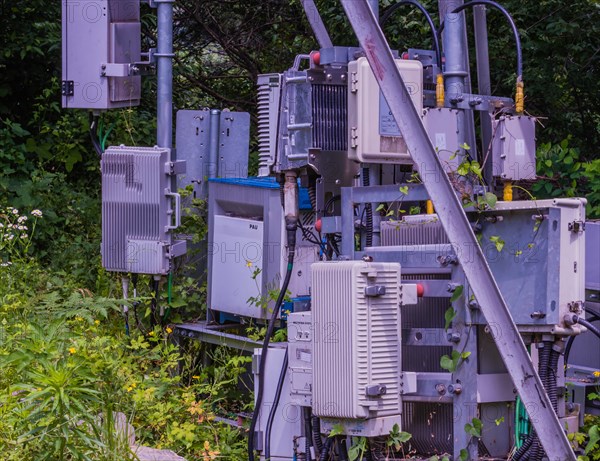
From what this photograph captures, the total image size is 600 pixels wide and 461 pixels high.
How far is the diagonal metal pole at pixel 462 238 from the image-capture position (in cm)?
362

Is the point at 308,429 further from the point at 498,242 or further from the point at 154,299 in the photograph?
the point at 154,299

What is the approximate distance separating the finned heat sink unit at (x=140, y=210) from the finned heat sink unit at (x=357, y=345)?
67.2 inches

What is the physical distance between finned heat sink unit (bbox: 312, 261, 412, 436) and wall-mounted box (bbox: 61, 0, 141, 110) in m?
2.43

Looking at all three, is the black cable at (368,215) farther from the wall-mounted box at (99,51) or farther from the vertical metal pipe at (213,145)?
the wall-mounted box at (99,51)

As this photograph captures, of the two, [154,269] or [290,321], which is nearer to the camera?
[290,321]

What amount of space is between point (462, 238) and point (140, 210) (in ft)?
7.80

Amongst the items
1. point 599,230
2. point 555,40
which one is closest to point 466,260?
point 599,230

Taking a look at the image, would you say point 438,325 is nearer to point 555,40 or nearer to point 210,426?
point 210,426

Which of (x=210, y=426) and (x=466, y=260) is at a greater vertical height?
(x=466, y=260)

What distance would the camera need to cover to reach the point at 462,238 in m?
3.69

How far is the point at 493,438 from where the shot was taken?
13.4 feet

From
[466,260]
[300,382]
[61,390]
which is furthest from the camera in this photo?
[300,382]

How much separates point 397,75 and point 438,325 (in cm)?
109

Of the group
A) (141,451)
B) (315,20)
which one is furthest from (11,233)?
(141,451)
